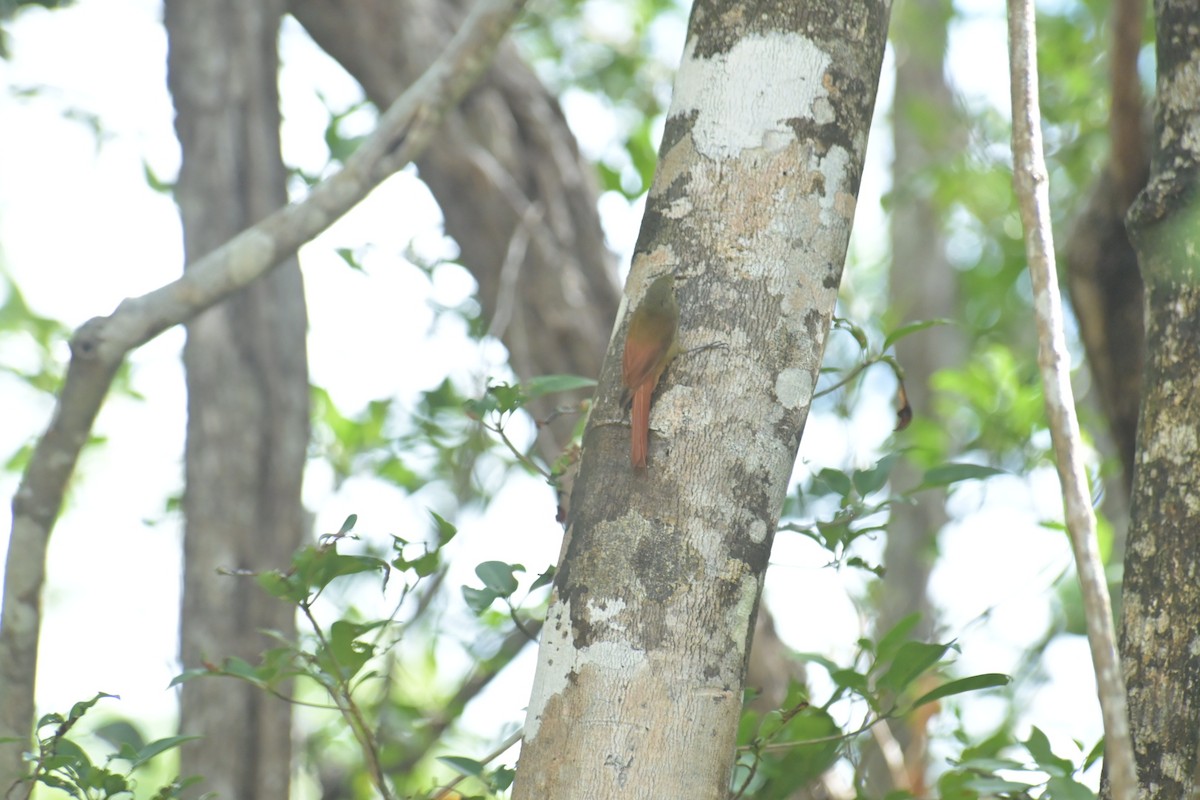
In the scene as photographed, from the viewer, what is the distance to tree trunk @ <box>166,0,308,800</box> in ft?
10.3

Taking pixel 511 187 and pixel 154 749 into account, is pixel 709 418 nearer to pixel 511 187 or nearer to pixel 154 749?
pixel 154 749

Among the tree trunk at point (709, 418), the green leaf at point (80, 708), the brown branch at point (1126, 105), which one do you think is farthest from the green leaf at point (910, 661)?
the brown branch at point (1126, 105)

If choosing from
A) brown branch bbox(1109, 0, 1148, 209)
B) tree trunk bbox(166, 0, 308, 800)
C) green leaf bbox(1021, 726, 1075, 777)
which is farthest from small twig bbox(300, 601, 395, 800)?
brown branch bbox(1109, 0, 1148, 209)

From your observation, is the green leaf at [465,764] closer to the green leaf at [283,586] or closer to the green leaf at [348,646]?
the green leaf at [348,646]

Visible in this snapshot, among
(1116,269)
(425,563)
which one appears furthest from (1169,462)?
(1116,269)

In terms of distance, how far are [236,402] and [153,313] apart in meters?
1.29

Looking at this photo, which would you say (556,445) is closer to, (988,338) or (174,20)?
(174,20)

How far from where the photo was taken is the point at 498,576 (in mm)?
1894

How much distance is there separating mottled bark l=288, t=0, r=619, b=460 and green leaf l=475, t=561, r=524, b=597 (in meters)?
1.87

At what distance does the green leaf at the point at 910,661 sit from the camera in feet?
5.91

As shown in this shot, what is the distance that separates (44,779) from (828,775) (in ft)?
6.34

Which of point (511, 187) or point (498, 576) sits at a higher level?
point (511, 187)

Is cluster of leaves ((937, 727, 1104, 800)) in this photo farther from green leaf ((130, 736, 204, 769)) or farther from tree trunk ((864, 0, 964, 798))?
tree trunk ((864, 0, 964, 798))

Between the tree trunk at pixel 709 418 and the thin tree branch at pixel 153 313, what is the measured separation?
35.0 inches
